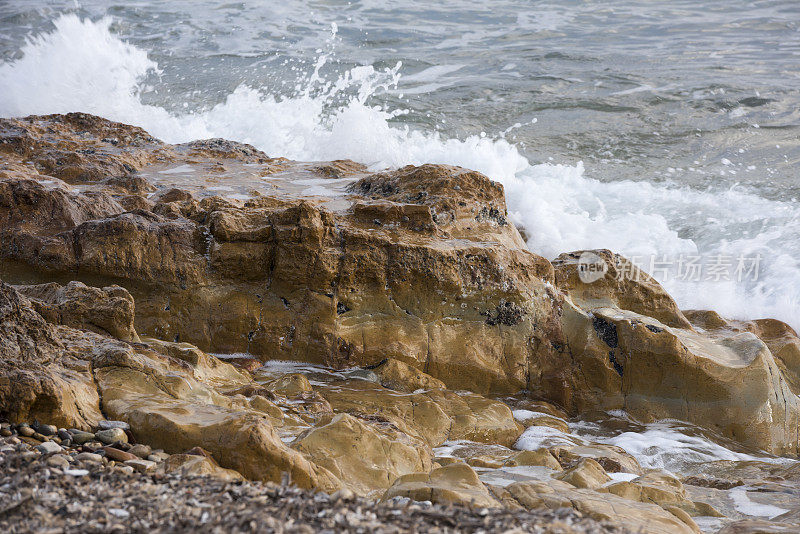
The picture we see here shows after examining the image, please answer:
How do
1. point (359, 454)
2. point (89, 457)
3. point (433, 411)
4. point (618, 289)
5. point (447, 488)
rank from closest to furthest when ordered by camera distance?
point (89, 457), point (447, 488), point (359, 454), point (433, 411), point (618, 289)

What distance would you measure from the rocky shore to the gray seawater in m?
2.68

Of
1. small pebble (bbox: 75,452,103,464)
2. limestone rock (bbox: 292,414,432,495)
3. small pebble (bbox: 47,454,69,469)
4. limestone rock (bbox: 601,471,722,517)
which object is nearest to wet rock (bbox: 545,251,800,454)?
limestone rock (bbox: 601,471,722,517)

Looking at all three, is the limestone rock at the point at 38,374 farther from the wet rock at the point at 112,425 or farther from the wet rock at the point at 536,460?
the wet rock at the point at 536,460

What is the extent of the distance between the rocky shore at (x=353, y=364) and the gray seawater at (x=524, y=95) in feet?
8.78

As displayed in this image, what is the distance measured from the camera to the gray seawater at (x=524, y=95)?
8.85 meters

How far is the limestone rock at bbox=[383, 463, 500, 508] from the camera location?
2332 mm

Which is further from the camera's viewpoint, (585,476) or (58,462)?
(585,476)

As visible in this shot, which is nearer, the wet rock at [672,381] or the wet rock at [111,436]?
the wet rock at [111,436]

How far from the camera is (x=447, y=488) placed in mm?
2439

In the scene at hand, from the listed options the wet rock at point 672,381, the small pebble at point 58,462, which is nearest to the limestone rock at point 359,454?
the small pebble at point 58,462

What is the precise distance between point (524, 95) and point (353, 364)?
9618 millimetres

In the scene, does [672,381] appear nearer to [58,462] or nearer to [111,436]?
[111,436]

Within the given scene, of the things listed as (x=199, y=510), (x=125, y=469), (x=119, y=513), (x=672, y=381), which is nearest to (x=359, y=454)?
(x=125, y=469)

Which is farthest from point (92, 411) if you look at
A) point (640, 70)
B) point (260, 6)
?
point (260, 6)
